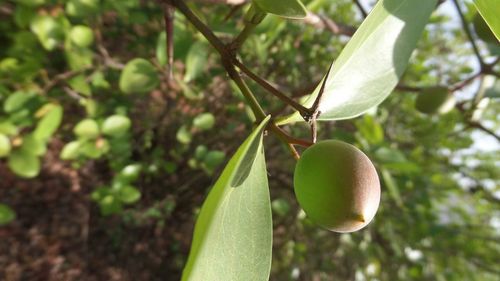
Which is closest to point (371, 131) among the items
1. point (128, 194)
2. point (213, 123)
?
point (213, 123)

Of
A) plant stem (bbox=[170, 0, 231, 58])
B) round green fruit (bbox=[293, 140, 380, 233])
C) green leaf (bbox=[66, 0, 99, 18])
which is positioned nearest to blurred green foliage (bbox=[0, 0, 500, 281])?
green leaf (bbox=[66, 0, 99, 18])

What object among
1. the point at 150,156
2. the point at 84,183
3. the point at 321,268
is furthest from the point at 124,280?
the point at 321,268

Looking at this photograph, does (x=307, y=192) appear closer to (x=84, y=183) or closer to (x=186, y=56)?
(x=186, y=56)

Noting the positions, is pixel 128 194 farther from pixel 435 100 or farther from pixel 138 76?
pixel 435 100

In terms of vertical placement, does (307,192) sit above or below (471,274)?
above

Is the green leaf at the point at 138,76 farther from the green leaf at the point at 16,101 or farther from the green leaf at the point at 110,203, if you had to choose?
the green leaf at the point at 110,203

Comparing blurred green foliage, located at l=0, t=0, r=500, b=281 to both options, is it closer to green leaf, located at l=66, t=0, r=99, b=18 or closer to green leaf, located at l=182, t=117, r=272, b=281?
green leaf, located at l=66, t=0, r=99, b=18
